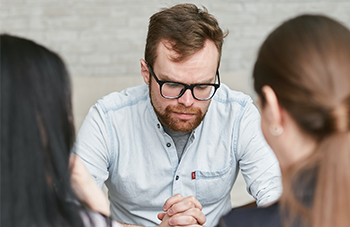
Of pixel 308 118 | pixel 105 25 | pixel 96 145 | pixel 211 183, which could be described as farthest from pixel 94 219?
pixel 105 25

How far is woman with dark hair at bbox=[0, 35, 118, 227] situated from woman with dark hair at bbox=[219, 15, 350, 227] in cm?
40

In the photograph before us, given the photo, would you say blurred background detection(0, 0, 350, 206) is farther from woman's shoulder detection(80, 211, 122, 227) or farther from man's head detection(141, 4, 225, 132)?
woman's shoulder detection(80, 211, 122, 227)

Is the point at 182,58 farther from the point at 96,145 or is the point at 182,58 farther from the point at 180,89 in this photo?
the point at 96,145

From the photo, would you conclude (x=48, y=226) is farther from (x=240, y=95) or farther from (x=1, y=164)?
(x=240, y=95)

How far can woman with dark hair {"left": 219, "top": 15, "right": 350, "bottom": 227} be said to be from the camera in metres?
0.67

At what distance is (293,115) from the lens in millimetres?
749

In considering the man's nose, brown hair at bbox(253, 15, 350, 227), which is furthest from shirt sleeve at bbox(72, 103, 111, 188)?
brown hair at bbox(253, 15, 350, 227)

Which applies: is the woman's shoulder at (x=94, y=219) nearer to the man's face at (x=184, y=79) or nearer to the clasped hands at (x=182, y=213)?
the clasped hands at (x=182, y=213)

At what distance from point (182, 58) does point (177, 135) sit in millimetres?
340

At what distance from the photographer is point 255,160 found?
1.54 metres

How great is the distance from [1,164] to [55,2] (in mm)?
2492

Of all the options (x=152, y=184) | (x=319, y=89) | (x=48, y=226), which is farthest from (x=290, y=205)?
(x=152, y=184)

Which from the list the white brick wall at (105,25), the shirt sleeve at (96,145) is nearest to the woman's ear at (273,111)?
the shirt sleeve at (96,145)

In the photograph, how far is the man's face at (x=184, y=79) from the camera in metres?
1.41
